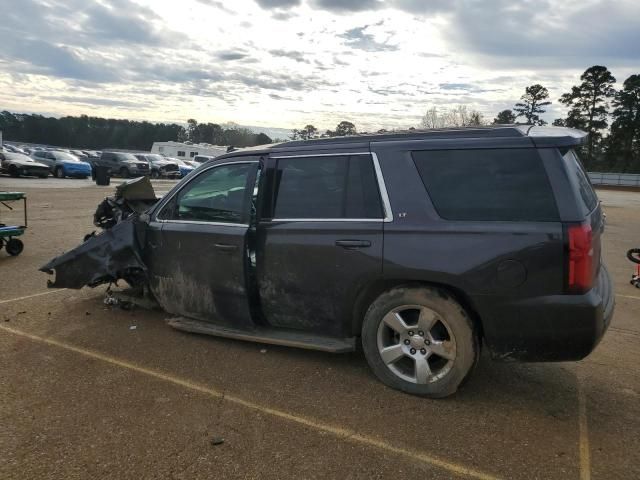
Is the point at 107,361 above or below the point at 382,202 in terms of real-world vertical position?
below

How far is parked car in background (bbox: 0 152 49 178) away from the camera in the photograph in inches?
1121

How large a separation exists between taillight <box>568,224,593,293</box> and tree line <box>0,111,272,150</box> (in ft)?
382

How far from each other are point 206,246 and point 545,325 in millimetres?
2678

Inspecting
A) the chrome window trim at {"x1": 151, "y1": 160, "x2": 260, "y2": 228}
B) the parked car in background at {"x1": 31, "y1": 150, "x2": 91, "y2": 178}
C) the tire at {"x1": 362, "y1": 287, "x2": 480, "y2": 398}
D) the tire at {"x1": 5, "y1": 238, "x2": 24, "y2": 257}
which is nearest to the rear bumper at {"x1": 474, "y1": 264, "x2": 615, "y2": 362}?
the tire at {"x1": 362, "y1": 287, "x2": 480, "y2": 398}

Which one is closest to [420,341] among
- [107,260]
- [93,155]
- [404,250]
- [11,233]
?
[404,250]

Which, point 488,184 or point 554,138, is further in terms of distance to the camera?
point 488,184

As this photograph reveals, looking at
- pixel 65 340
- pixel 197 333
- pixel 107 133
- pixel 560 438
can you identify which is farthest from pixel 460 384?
pixel 107 133

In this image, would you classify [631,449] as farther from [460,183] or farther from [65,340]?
[65,340]

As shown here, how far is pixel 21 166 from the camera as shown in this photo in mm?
29016

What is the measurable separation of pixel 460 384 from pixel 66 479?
2431 mm

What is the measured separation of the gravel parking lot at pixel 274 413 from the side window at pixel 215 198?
1119 millimetres

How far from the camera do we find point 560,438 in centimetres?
305

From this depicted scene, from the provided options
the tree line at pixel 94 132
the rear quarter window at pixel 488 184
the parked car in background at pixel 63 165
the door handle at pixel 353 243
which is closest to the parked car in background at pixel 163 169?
the parked car in background at pixel 63 165

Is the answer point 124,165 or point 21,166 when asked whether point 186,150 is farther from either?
point 21,166
